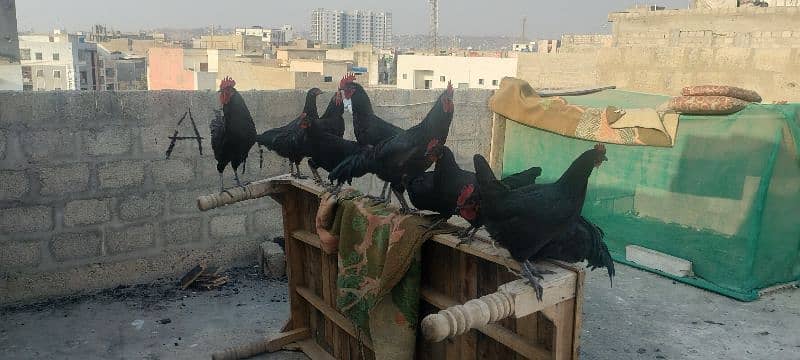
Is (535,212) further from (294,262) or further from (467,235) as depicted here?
(294,262)

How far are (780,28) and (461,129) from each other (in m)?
11.6

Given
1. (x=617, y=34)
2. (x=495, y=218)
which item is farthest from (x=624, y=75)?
(x=617, y=34)

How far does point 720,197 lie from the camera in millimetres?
5852

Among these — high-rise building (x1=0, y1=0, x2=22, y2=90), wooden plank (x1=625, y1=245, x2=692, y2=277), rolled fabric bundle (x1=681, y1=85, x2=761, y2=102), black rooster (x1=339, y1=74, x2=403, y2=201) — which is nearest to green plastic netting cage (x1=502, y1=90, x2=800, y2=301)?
wooden plank (x1=625, y1=245, x2=692, y2=277)

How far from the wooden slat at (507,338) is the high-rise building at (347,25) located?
590 feet

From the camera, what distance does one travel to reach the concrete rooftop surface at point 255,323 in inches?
179

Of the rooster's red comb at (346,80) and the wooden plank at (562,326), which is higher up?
the rooster's red comb at (346,80)

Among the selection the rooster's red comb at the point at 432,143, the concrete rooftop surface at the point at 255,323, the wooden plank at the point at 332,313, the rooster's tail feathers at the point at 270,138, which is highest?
the rooster's red comb at the point at 432,143

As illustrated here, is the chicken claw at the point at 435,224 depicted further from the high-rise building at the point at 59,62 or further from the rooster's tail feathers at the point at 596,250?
the high-rise building at the point at 59,62

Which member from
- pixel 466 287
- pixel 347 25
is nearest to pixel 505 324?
pixel 466 287

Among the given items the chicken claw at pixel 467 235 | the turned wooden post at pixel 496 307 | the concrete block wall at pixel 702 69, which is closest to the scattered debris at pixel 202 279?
the chicken claw at pixel 467 235

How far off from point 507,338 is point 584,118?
435 cm

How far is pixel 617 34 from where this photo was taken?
19344 mm

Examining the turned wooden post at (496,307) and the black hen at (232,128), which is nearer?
the turned wooden post at (496,307)
